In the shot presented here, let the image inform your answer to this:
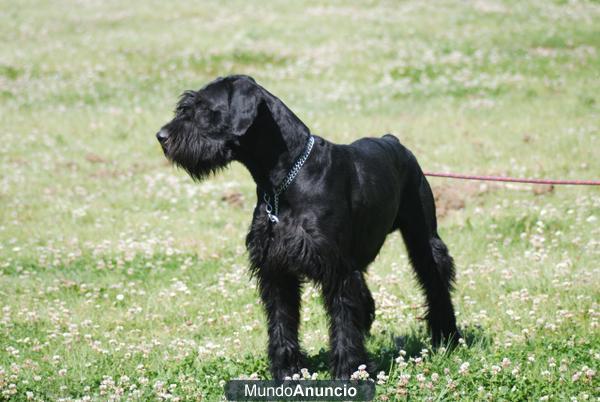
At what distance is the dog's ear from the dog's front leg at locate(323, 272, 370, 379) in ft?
4.55

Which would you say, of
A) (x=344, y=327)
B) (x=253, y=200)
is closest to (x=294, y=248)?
(x=344, y=327)

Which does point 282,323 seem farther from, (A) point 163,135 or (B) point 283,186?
(A) point 163,135

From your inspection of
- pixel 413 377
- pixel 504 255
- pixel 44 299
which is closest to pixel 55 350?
pixel 44 299

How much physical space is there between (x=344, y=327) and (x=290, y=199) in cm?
107

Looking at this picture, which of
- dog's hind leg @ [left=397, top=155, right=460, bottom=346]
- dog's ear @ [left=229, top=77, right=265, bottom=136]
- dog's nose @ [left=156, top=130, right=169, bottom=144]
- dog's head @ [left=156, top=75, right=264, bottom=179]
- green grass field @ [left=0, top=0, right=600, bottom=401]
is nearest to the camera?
dog's ear @ [left=229, top=77, right=265, bottom=136]

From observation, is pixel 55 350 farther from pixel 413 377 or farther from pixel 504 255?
pixel 504 255

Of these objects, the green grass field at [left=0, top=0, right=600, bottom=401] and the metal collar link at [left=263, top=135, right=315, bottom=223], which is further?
the green grass field at [left=0, top=0, right=600, bottom=401]

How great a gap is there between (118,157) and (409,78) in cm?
879

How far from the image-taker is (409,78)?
20.8 metres

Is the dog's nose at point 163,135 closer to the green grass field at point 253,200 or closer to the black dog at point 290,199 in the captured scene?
the black dog at point 290,199

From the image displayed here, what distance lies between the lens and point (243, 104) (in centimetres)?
585

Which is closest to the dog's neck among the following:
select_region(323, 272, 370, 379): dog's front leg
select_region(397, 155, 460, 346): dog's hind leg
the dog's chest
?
the dog's chest

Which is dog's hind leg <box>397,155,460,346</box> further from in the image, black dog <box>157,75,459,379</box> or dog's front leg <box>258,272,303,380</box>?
dog's front leg <box>258,272,303,380</box>

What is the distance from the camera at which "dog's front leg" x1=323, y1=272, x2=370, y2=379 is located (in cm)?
586
